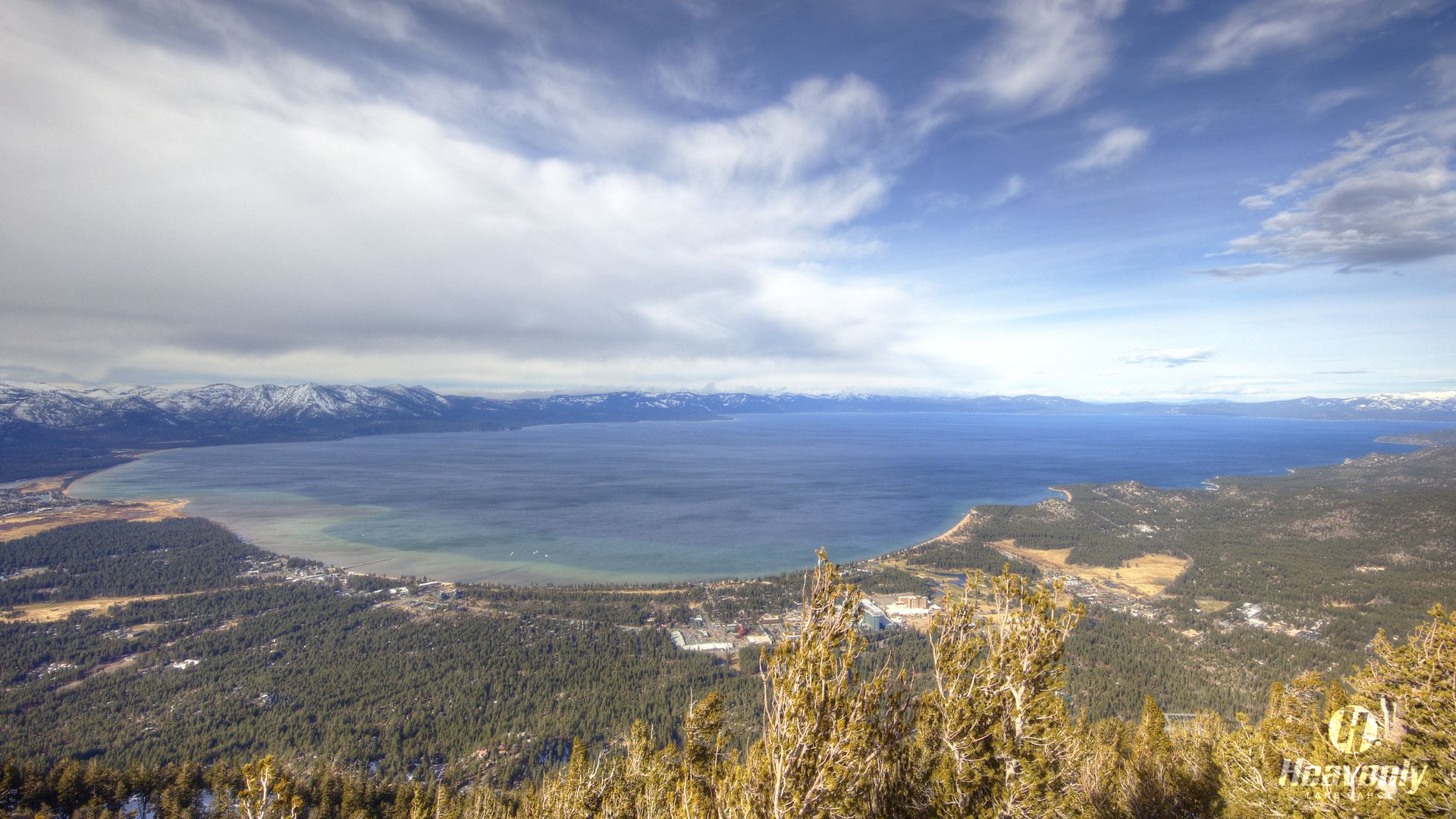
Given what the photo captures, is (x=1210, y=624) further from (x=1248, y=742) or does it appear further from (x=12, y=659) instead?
(x=12, y=659)

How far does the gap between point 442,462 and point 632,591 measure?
157662 mm

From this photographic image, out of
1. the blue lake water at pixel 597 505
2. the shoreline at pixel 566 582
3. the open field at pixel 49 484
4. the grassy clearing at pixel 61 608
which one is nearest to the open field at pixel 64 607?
the grassy clearing at pixel 61 608

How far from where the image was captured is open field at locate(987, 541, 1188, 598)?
235 feet

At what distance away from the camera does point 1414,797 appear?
30.4 feet

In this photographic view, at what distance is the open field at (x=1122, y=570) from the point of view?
71.6 m

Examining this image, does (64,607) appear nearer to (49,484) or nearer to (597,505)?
(597,505)

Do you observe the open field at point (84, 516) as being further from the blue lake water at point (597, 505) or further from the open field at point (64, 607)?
the open field at point (64, 607)

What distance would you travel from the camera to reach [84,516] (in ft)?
341

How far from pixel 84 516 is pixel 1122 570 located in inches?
6918

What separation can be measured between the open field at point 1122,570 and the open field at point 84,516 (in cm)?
14800

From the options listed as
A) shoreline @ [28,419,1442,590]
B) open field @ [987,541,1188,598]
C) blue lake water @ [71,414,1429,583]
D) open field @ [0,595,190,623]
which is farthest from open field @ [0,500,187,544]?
open field @ [987,541,1188,598]

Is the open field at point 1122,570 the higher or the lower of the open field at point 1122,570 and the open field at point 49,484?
the higher

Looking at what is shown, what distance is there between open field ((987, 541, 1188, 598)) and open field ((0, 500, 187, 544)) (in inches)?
5827

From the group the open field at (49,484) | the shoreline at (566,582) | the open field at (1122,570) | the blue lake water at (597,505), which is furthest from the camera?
the open field at (49,484)
